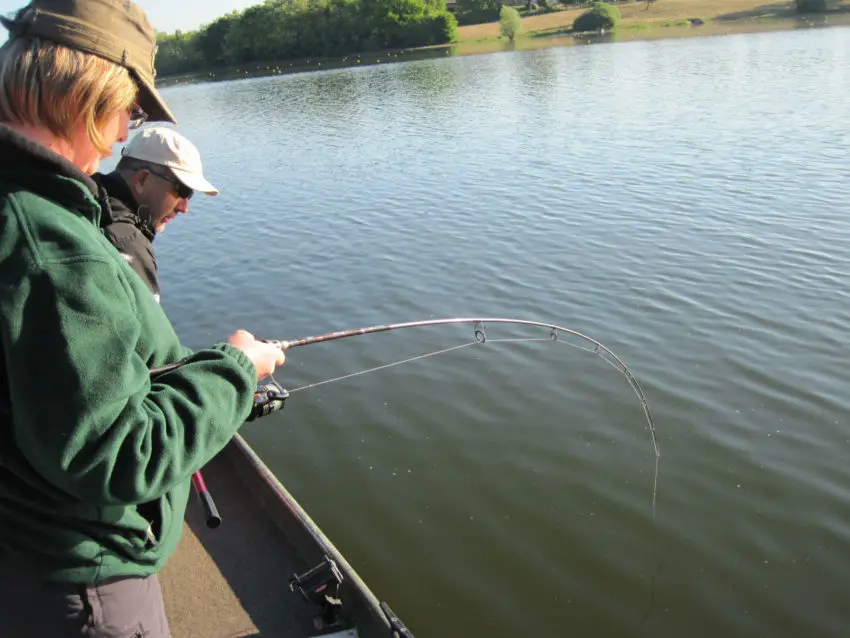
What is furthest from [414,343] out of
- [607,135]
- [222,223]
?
[607,135]

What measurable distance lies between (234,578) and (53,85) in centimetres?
303

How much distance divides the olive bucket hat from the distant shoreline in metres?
60.7

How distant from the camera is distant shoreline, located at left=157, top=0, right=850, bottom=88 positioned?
6150 centimetres

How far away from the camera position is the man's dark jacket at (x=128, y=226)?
3498 millimetres

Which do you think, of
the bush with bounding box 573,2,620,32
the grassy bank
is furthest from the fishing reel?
the bush with bounding box 573,2,620,32

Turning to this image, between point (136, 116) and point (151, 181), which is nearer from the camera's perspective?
point (136, 116)

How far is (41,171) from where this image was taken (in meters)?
1.46

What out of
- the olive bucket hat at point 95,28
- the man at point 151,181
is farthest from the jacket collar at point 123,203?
A: the olive bucket hat at point 95,28

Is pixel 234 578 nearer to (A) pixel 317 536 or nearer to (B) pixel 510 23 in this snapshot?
(A) pixel 317 536

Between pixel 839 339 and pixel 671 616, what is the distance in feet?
14.0

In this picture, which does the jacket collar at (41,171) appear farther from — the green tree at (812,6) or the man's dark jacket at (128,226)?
the green tree at (812,6)

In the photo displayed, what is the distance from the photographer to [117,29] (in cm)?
160

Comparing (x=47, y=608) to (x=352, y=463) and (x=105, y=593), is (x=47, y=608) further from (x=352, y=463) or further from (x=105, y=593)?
(x=352, y=463)

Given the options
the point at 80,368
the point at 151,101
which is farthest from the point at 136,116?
the point at 80,368
